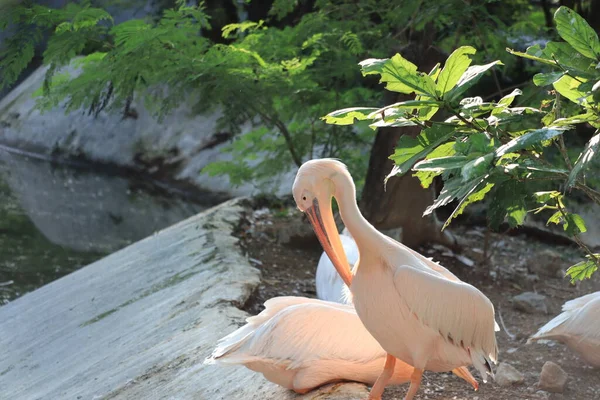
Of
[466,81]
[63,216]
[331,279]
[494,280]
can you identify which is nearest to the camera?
[466,81]

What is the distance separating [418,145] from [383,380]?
1084mm

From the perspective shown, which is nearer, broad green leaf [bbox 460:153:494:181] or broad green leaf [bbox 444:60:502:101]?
broad green leaf [bbox 460:153:494:181]

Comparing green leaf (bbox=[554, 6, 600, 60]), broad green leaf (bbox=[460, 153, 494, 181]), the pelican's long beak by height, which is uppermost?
green leaf (bbox=[554, 6, 600, 60])

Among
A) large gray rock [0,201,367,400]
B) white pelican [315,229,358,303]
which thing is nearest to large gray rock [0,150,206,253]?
large gray rock [0,201,367,400]

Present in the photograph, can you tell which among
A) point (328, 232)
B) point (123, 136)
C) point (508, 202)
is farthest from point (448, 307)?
point (123, 136)

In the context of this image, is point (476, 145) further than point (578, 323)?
No

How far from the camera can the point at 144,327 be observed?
4762mm

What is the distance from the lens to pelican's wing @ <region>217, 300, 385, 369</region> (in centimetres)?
294

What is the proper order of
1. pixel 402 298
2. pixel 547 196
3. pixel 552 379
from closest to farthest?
pixel 547 196
pixel 402 298
pixel 552 379

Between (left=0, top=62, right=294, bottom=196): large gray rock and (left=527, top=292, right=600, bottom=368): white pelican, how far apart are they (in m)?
8.95

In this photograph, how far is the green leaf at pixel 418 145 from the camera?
175 cm

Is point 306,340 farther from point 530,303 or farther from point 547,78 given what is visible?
point 530,303

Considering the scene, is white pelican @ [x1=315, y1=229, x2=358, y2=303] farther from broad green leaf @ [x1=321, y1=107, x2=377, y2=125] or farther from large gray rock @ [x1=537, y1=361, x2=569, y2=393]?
broad green leaf @ [x1=321, y1=107, x2=377, y2=125]

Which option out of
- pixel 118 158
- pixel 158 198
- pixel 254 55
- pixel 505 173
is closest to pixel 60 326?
pixel 254 55
